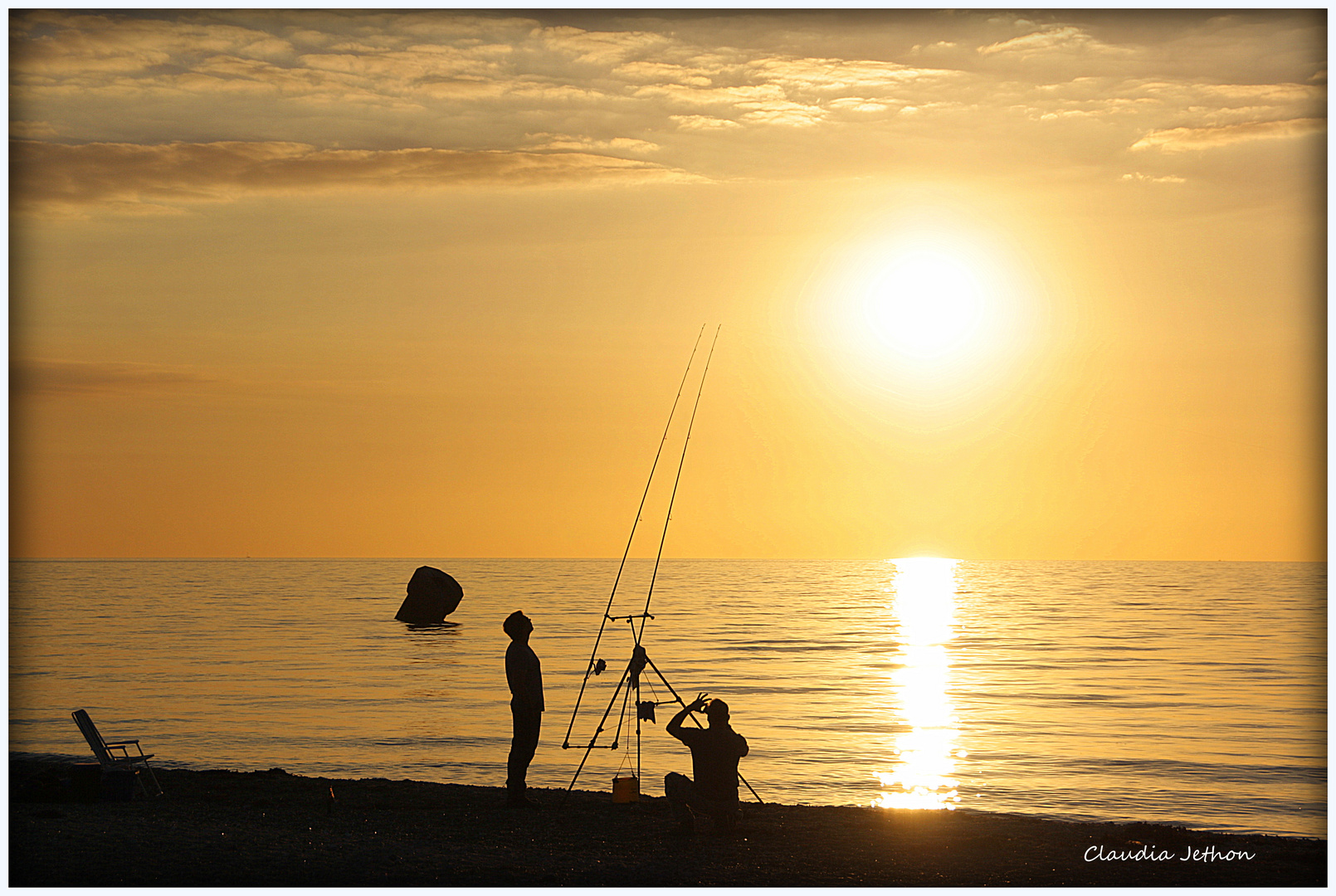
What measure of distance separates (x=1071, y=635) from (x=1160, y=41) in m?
39.0

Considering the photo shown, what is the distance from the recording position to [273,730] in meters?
19.1

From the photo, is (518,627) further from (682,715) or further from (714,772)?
(714,772)

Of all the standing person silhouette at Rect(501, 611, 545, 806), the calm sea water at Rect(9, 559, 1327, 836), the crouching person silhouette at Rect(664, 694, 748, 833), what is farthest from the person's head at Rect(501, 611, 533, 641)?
the calm sea water at Rect(9, 559, 1327, 836)

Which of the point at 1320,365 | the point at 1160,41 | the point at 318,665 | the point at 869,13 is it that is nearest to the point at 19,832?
the point at 869,13

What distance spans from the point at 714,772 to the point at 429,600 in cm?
4760

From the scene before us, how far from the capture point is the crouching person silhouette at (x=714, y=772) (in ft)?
29.4

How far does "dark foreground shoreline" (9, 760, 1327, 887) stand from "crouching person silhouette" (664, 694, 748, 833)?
180 mm

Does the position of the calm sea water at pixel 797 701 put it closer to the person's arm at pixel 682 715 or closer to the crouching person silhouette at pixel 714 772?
the crouching person silhouette at pixel 714 772

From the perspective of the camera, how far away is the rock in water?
54.6 metres

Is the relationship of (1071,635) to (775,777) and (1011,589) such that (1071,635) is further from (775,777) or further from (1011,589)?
(1011,589)

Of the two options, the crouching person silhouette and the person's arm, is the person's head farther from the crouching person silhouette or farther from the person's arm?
the crouching person silhouette

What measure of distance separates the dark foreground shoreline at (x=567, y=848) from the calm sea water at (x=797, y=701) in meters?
1.13

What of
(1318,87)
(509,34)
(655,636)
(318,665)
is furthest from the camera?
(655,636)

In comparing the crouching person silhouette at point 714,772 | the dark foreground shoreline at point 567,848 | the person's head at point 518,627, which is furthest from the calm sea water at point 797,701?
the crouching person silhouette at point 714,772
